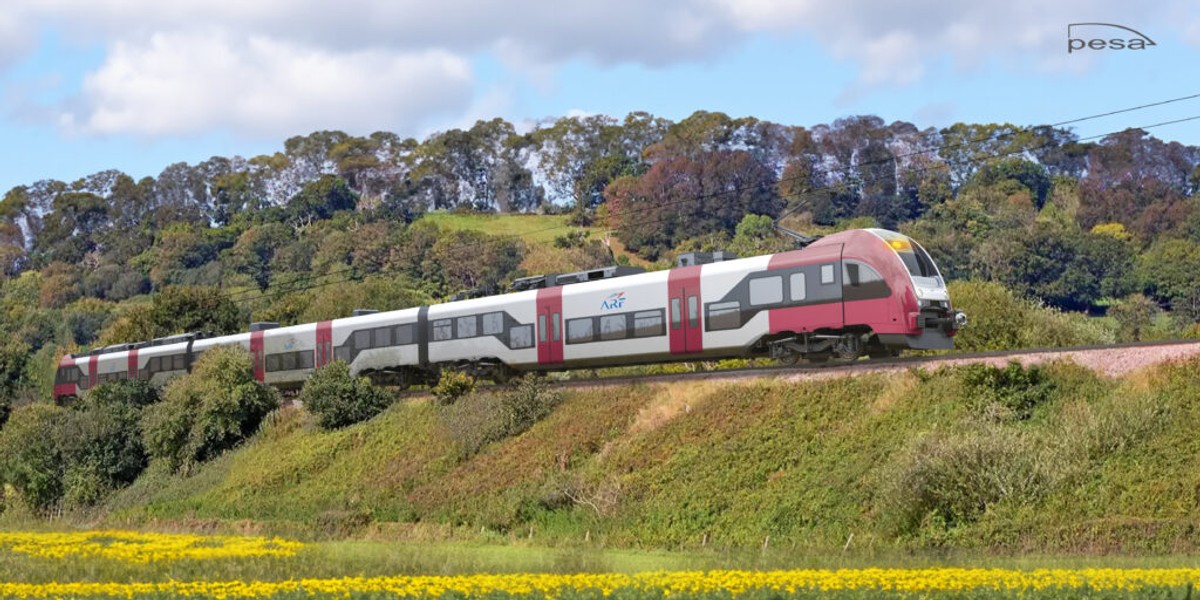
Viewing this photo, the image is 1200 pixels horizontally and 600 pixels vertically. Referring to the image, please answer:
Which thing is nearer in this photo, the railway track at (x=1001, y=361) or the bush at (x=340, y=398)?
the railway track at (x=1001, y=361)

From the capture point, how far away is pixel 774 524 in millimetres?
31250

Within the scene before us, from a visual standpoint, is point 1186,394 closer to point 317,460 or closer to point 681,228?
point 317,460

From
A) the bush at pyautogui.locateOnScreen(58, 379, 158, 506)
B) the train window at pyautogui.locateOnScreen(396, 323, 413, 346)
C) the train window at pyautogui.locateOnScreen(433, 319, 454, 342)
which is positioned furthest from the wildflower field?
the bush at pyautogui.locateOnScreen(58, 379, 158, 506)

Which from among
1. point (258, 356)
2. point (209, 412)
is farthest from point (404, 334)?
point (258, 356)

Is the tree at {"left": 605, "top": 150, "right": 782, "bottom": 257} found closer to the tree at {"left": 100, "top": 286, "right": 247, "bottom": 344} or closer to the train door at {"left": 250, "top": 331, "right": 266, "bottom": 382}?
the tree at {"left": 100, "top": 286, "right": 247, "bottom": 344}

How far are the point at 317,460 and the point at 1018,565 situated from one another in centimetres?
2746

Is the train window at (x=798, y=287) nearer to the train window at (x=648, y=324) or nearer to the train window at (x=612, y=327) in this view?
the train window at (x=648, y=324)

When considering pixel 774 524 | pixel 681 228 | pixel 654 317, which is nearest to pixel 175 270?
pixel 681 228

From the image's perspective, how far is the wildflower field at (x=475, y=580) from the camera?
2008 cm

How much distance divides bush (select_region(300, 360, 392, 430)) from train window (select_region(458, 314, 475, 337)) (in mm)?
4481

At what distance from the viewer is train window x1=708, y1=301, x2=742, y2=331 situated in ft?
124

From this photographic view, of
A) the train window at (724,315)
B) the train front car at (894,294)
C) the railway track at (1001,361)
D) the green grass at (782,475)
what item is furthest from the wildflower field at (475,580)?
the train window at (724,315)

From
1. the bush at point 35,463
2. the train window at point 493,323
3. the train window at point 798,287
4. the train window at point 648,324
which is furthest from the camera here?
the bush at point 35,463

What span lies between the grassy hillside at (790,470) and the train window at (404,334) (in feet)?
10.3
